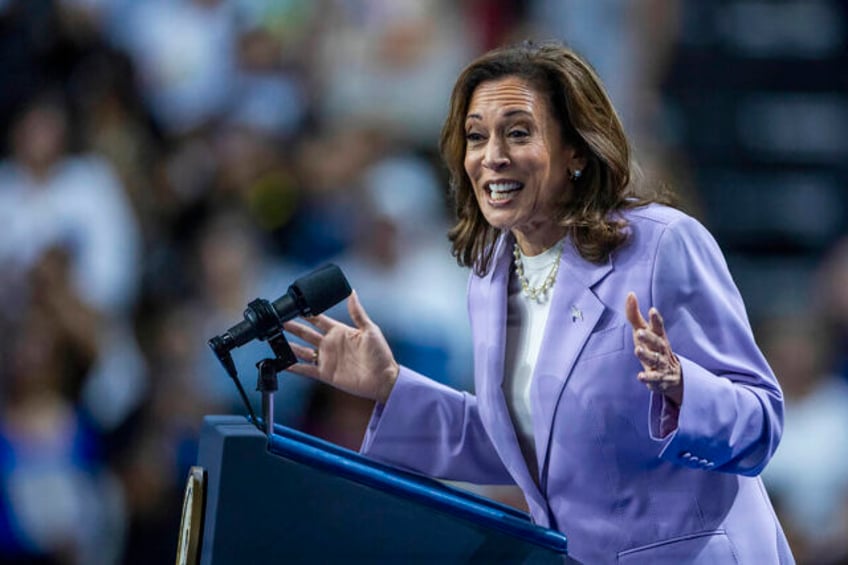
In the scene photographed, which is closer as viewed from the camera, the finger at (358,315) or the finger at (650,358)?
the finger at (650,358)

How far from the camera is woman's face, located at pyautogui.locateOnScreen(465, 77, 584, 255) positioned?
82.8 inches

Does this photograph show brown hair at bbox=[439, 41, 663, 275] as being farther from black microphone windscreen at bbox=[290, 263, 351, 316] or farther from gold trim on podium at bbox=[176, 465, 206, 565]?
gold trim on podium at bbox=[176, 465, 206, 565]

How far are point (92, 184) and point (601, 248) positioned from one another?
2.76m

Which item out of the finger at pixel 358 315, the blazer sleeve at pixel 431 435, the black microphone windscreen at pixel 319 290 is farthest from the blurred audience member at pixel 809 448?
the black microphone windscreen at pixel 319 290

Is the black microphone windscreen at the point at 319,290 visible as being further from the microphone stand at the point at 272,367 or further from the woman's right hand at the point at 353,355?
the woman's right hand at the point at 353,355

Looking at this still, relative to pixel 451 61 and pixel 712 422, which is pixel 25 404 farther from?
pixel 712 422

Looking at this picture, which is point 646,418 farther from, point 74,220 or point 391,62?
point 74,220

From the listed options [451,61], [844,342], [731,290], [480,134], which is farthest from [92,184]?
[731,290]

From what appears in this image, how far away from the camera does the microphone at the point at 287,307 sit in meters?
1.88

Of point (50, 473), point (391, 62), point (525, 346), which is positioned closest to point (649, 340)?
point (525, 346)

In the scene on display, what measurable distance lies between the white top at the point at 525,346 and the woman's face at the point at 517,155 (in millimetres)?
81

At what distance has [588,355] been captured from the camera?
2.03 metres

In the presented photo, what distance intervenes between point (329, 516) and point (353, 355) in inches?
19.3

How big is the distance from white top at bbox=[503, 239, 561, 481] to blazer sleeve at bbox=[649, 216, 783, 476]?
0.21m
